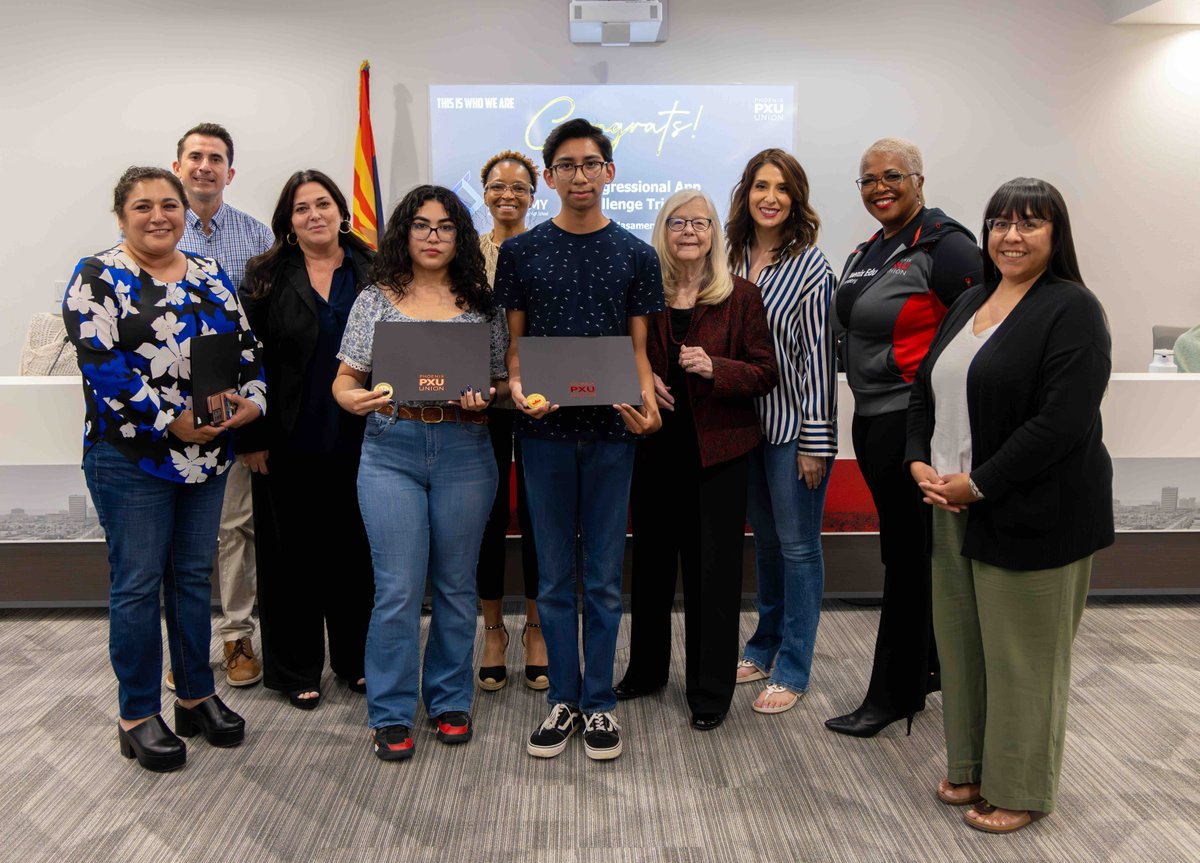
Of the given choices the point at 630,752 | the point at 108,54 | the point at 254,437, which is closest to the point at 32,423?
the point at 254,437

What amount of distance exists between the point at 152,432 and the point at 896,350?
1.89 m

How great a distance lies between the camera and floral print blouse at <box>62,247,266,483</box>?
2174 mm

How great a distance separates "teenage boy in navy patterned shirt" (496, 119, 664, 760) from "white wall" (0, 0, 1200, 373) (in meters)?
3.65

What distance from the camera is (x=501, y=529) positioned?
294 cm

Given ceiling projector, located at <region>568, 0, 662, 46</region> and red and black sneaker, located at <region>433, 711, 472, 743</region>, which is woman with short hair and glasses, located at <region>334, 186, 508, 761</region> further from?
ceiling projector, located at <region>568, 0, 662, 46</region>

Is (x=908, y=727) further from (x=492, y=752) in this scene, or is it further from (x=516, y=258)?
(x=516, y=258)

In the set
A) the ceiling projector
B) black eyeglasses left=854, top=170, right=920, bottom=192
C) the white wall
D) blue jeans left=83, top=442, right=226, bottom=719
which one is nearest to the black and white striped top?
black eyeglasses left=854, top=170, right=920, bottom=192

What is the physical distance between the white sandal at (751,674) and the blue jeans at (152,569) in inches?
63.1

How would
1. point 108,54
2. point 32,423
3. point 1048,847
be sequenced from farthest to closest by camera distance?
point 108,54 → point 32,423 → point 1048,847

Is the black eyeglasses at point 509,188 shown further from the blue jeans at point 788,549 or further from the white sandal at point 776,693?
the white sandal at point 776,693

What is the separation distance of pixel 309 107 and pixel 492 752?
4.42m

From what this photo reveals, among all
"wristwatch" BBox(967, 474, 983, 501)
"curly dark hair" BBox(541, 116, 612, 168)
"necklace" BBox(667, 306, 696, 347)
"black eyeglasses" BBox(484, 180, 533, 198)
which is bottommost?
"wristwatch" BBox(967, 474, 983, 501)

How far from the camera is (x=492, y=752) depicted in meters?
2.50

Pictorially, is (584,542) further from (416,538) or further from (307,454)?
(307,454)
